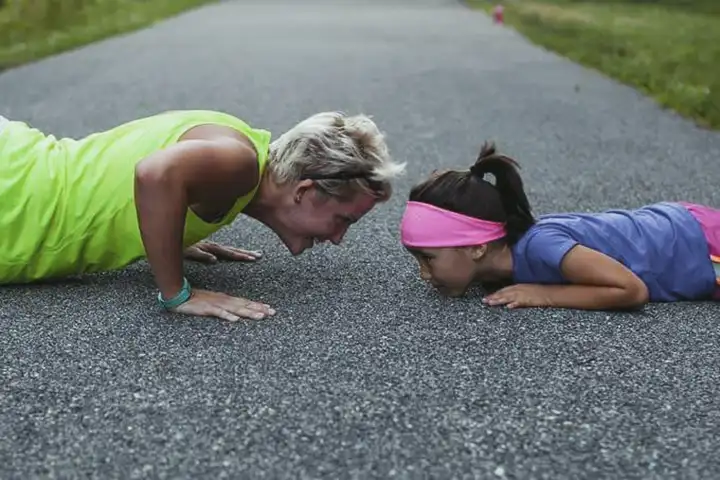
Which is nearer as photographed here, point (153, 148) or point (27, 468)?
point (27, 468)

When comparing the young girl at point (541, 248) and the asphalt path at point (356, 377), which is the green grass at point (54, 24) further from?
the young girl at point (541, 248)

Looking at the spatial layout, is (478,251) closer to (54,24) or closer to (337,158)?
(337,158)

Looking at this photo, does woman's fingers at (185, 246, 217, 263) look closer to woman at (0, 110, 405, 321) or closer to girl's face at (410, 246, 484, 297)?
woman at (0, 110, 405, 321)

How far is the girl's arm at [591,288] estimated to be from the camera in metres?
3.15

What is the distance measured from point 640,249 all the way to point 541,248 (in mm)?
351

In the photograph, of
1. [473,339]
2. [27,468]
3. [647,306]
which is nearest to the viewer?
[27,468]

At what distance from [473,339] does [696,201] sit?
2428 millimetres

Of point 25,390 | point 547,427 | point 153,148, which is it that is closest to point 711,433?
point 547,427

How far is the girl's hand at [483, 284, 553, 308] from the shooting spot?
3.23m

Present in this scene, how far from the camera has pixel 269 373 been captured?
8.62ft

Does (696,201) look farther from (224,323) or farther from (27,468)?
(27,468)

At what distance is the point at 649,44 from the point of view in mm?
12172

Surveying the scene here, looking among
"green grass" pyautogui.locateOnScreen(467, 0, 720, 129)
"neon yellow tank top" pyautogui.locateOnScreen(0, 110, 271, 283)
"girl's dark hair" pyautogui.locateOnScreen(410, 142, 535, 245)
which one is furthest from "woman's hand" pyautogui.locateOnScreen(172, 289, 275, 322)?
"green grass" pyautogui.locateOnScreen(467, 0, 720, 129)

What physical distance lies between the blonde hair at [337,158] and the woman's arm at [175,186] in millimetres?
173
